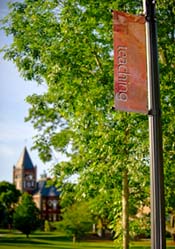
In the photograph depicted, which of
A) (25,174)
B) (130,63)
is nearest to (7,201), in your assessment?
(25,174)

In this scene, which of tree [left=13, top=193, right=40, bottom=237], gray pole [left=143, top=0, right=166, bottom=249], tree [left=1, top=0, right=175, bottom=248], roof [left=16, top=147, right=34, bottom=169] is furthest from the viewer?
roof [left=16, top=147, right=34, bottom=169]

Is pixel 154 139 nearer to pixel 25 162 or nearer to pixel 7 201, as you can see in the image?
pixel 7 201

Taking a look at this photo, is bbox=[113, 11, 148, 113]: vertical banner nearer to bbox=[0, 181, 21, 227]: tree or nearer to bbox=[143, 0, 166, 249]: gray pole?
bbox=[143, 0, 166, 249]: gray pole

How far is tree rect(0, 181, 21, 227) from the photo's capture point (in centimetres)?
5853

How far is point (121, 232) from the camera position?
9.20m

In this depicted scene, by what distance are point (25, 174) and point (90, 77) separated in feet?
312

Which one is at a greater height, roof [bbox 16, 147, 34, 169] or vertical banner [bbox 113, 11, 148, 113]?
roof [bbox 16, 147, 34, 169]

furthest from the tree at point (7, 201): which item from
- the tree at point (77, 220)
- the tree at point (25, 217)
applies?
the tree at point (77, 220)

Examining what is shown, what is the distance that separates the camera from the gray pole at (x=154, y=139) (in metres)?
3.76

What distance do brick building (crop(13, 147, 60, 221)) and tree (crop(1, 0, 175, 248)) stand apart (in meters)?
76.1

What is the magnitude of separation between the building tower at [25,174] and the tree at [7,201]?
109 feet

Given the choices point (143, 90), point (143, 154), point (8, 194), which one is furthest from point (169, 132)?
point (8, 194)

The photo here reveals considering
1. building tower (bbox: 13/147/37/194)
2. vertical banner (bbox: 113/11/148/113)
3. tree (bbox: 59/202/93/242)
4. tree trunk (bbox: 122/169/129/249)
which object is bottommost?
tree (bbox: 59/202/93/242)

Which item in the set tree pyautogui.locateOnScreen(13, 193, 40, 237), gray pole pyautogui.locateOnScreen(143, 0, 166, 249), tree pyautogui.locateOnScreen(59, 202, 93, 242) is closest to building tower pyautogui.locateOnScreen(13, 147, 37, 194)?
tree pyautogui.locateOnScreen(13, 193, 40, 237)
